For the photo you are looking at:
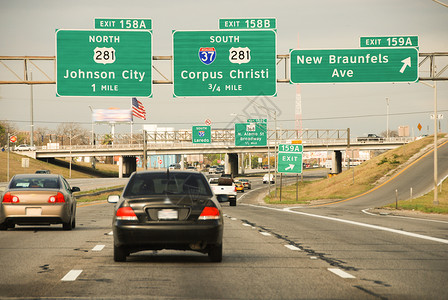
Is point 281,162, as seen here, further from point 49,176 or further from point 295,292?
point 295,292

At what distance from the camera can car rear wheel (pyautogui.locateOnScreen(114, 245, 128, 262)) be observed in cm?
1125

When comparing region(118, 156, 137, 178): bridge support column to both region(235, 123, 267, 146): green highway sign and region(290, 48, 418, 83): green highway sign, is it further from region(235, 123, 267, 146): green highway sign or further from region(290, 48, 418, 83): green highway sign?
region(290, 48, 418, 83): green highway sign

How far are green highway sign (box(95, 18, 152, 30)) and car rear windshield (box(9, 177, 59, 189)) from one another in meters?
13.5

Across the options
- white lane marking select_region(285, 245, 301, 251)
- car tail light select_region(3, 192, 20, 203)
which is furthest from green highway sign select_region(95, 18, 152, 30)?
white lane marking select_region(285, 245, 301, 251)

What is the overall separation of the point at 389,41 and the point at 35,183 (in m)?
19.3

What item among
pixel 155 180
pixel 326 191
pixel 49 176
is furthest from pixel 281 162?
pixel 155 180

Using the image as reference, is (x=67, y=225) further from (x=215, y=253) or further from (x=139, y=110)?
(x=139, y=110)

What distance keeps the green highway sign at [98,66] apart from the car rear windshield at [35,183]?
1170 centimetres

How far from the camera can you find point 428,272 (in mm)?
10500

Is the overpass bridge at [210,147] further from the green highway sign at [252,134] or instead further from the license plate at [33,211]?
the license plate at [33,211]

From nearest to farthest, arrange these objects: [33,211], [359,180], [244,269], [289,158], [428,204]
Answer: [244,269], [33,211], [428,204], [289,158], [359,180]

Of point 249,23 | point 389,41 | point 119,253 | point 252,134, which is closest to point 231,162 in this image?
point 252,134

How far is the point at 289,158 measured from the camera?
56375 mm

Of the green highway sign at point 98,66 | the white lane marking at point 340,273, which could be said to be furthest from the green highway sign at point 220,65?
the white lane marking at point 340,273
